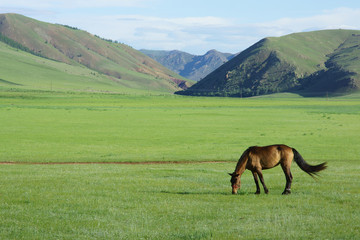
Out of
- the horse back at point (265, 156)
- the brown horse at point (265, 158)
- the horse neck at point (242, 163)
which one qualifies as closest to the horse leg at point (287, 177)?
the brown horse at point (265, 158)

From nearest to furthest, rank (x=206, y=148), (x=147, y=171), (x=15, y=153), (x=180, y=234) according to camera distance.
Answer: (x=180, y=234) → (x=147, y=171) → (x=15, y=153) → (x=206, y=148)

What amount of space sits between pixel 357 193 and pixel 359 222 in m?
4.58

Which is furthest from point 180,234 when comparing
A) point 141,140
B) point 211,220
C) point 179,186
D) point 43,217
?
point 141,140

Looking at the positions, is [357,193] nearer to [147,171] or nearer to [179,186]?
[179,186]

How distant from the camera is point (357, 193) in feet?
52.5

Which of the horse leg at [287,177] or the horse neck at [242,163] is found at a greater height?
the horse neck at [242,163]

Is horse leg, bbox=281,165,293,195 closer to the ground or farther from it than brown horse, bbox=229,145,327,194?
closer to the ground

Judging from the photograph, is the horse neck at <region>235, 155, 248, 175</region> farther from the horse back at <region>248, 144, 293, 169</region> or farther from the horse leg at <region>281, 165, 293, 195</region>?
the horse leg at <region>281, 165, 293, 195</region>

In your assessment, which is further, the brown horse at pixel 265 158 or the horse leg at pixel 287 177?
the horse leg at pixel 287 177

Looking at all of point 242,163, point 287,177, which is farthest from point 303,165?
point 242,163

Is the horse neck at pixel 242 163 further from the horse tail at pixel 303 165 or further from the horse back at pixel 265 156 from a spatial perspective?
the horse tail at pixel 303 165

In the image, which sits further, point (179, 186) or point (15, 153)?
point (15, 153)

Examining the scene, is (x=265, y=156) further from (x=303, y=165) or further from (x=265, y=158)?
(x=303, y=165)

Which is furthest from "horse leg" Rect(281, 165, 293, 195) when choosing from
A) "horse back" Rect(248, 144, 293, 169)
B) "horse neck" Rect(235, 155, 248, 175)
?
"horse neck" Rect(235, 155, 248, 175)
